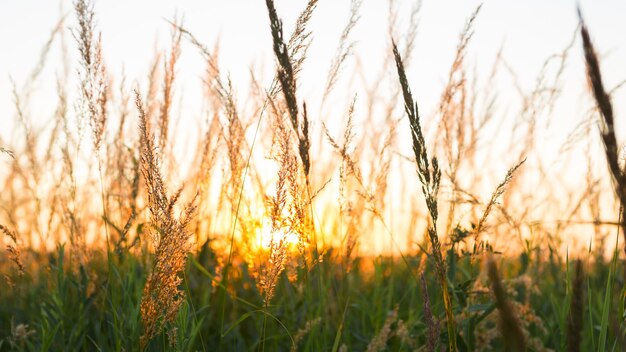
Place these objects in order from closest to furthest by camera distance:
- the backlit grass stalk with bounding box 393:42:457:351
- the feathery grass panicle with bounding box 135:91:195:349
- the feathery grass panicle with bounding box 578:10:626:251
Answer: the feathery grass panicle with bounding box 578:10:626:251, the backlit grass stalk with bounding box 393:42:457:351, the feathery grass panicle with bounding box 135:91:195:349

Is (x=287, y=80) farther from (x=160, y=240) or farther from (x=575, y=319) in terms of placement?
(x=575, y=319)


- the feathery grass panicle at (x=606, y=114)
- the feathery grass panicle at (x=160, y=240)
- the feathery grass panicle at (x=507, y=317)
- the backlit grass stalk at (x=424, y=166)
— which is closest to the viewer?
the feathery grass panicle at (x=507, y=317)

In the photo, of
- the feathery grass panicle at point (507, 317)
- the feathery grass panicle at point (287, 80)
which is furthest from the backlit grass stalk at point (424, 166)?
the feathery grass panicle at point (507, 317)

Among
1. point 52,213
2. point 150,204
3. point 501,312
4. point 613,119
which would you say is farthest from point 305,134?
point 52,213

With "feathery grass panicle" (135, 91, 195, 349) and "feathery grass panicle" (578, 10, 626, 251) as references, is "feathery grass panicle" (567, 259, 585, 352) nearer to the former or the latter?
"feathery grass panicle" (578, 10, 626, 251)

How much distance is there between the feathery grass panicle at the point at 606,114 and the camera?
32.7 inches

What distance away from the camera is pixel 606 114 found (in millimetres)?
855

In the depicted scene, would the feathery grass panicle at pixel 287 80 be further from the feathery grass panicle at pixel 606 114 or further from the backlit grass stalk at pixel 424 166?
the feathery grass panicle at pixel 606 114

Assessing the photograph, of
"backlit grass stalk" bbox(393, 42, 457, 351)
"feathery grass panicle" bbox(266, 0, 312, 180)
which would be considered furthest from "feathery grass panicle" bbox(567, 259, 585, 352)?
"feathery grass panicle" bbox(266, 0, 312, 180)

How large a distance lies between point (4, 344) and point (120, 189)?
0.85 meters

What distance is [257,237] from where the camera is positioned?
2525 mm

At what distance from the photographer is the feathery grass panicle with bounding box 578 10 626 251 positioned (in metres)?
0.83

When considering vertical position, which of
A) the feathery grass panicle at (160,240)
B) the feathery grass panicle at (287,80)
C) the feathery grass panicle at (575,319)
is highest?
Answer: the feathery grass panicle at (287,80)

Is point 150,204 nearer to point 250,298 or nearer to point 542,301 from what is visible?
point 250,298
